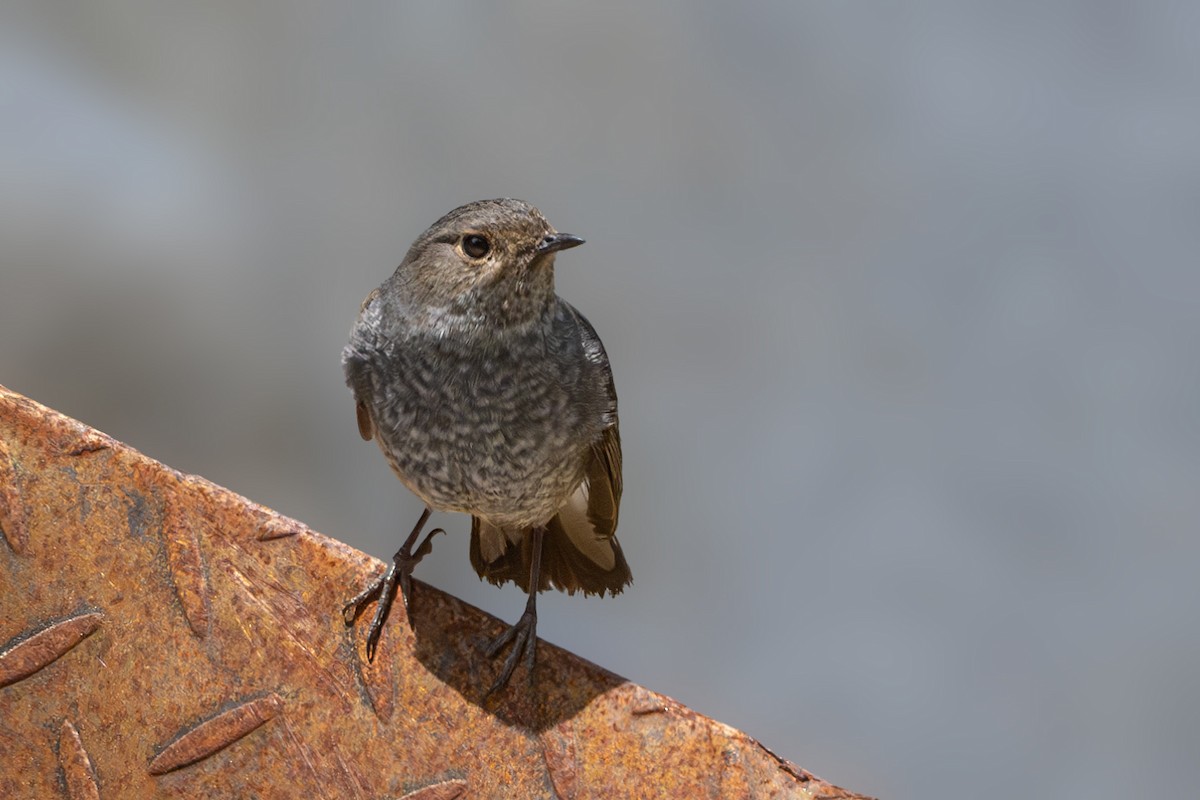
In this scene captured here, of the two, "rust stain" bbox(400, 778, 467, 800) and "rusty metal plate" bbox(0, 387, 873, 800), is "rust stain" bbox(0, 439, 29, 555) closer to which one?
"rusty metal plate" bbox(0, 387, 873, 800)

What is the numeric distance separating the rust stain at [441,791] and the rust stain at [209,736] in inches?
12.3

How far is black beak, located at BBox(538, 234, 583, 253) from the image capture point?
7.48 feet

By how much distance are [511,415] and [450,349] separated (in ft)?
0.59

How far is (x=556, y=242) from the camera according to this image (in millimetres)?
2311

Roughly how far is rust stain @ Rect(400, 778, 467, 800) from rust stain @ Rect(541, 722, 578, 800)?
17cm

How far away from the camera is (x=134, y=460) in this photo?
240 cm

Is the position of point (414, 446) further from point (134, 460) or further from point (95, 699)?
point (95, 699)

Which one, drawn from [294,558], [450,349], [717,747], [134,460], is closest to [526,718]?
[717,747]

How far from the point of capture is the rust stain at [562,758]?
227 centimetres

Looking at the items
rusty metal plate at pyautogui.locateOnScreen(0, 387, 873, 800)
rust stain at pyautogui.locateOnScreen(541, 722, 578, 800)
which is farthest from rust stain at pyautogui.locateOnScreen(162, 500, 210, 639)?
rust stain at pyautogui.locateOnScreen(541, 722, 578, 800)

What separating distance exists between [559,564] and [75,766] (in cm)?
113

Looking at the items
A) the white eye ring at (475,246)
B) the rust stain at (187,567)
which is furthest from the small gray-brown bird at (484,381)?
the rust stain at (187,567)

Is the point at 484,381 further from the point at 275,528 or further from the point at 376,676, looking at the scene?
the point at 376,676

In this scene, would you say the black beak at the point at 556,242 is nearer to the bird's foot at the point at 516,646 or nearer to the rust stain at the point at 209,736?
the bird's foot at the point at 516,646
